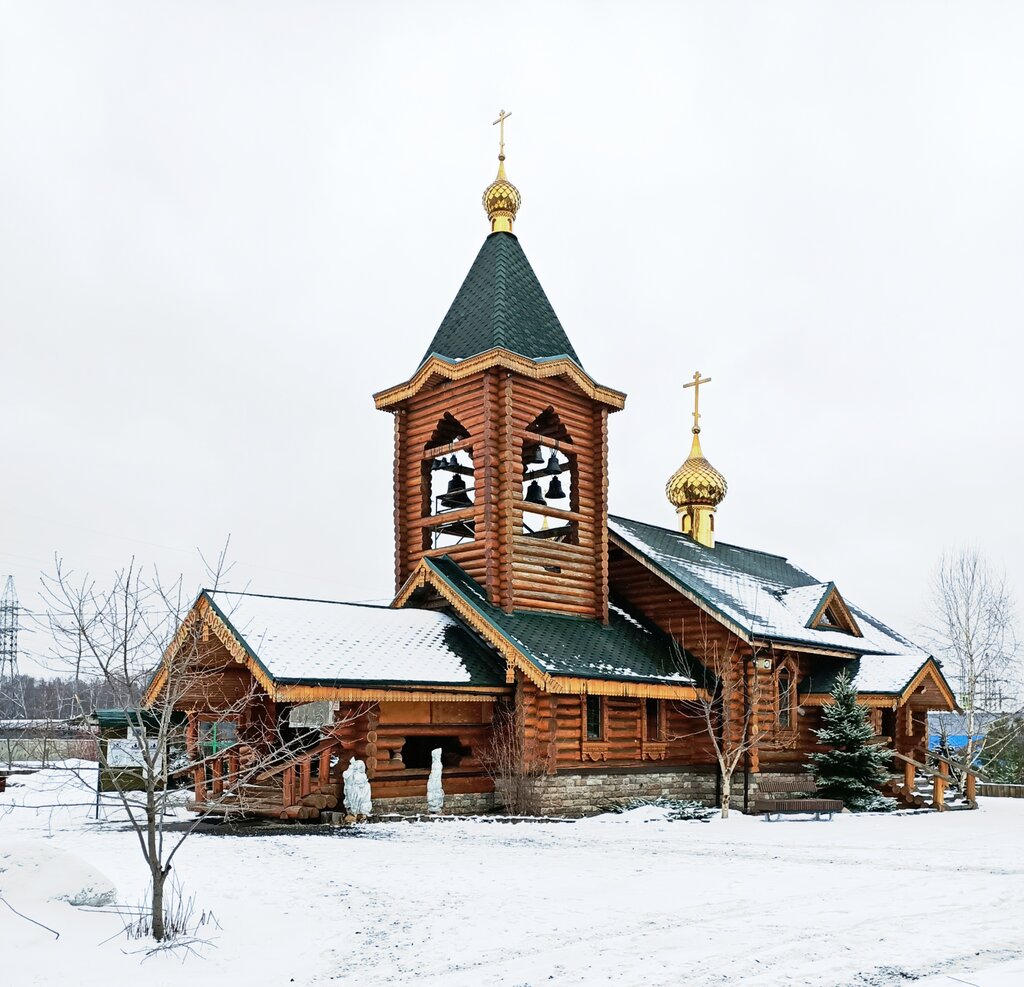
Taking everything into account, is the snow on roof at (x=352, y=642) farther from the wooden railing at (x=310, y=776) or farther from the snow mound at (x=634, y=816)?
the snow mound at (x=634, y=816)

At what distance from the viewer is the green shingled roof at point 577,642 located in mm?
20812

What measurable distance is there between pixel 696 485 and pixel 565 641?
11726 mm

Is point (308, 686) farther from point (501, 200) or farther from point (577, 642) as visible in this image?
point (501, 200)

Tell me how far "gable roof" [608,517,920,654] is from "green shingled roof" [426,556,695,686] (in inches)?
59.4

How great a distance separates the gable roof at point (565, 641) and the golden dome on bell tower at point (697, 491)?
8479 millimetres

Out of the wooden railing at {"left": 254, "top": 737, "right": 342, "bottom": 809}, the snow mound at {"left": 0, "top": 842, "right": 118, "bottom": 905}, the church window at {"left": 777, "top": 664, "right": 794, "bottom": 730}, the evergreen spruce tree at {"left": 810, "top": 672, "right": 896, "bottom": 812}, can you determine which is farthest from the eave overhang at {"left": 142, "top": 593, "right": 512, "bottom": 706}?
the snow mound at {"left": 0, "top": 842, "right": 118, "bottom": 905}

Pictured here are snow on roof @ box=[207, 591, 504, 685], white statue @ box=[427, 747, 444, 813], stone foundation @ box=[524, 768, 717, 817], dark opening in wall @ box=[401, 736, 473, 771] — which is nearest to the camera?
snow on roof @ box=[207, 591, 504, 685]

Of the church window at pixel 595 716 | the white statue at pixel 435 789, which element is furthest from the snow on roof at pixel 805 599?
the white statue at pixel 435 789

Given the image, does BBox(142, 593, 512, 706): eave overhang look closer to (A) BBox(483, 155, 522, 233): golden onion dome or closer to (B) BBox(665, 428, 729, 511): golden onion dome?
(A) BBox(483, 155, 522, 233): golden onion dome

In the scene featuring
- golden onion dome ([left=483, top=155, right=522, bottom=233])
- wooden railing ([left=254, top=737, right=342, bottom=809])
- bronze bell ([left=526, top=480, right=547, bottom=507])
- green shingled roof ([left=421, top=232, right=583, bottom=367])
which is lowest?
wooden railing ([left=254, top=737, right=342, bottom=809])

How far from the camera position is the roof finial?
26.4 metres

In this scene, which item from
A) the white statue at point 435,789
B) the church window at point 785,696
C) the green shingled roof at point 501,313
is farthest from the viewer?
the church window at point 785,696

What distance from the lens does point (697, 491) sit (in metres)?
32.6

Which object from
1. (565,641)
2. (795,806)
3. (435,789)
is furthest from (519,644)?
(795,806)
